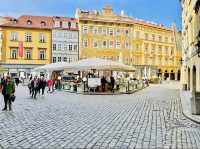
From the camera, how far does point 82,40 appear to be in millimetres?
77188

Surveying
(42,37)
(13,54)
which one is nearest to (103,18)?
(42,37)

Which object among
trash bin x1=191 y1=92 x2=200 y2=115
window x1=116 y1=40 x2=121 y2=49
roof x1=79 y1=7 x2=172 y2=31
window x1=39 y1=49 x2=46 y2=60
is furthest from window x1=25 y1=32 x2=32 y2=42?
trash bin x1=191 y1=92 x2=200 y2=115

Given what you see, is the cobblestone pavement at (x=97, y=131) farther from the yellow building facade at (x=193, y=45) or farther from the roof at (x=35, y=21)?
the roof at (x=35, y=21)

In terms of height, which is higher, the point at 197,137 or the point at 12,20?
the point at 12,20

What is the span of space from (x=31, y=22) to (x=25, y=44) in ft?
16.1

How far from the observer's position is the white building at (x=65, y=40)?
7315 cm

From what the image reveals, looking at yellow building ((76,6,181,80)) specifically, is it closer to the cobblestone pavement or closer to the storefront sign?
the storefront sign

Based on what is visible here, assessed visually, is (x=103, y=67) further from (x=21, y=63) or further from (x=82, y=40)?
(x=82, y=40)

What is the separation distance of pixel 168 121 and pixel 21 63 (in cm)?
Result: 5906

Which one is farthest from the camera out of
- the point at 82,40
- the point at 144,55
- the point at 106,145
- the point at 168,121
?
the point at 144,55

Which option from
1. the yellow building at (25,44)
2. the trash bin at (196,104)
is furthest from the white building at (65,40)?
the trash bin at (196,104)

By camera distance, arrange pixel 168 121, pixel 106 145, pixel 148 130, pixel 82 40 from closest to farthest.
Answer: pixel 106 145
pixel 148 130
pixel 168 121
pixel 82 40

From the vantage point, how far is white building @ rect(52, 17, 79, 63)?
73.2 metres

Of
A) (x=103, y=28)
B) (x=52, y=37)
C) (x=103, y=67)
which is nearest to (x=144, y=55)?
(x=103, y=28)
